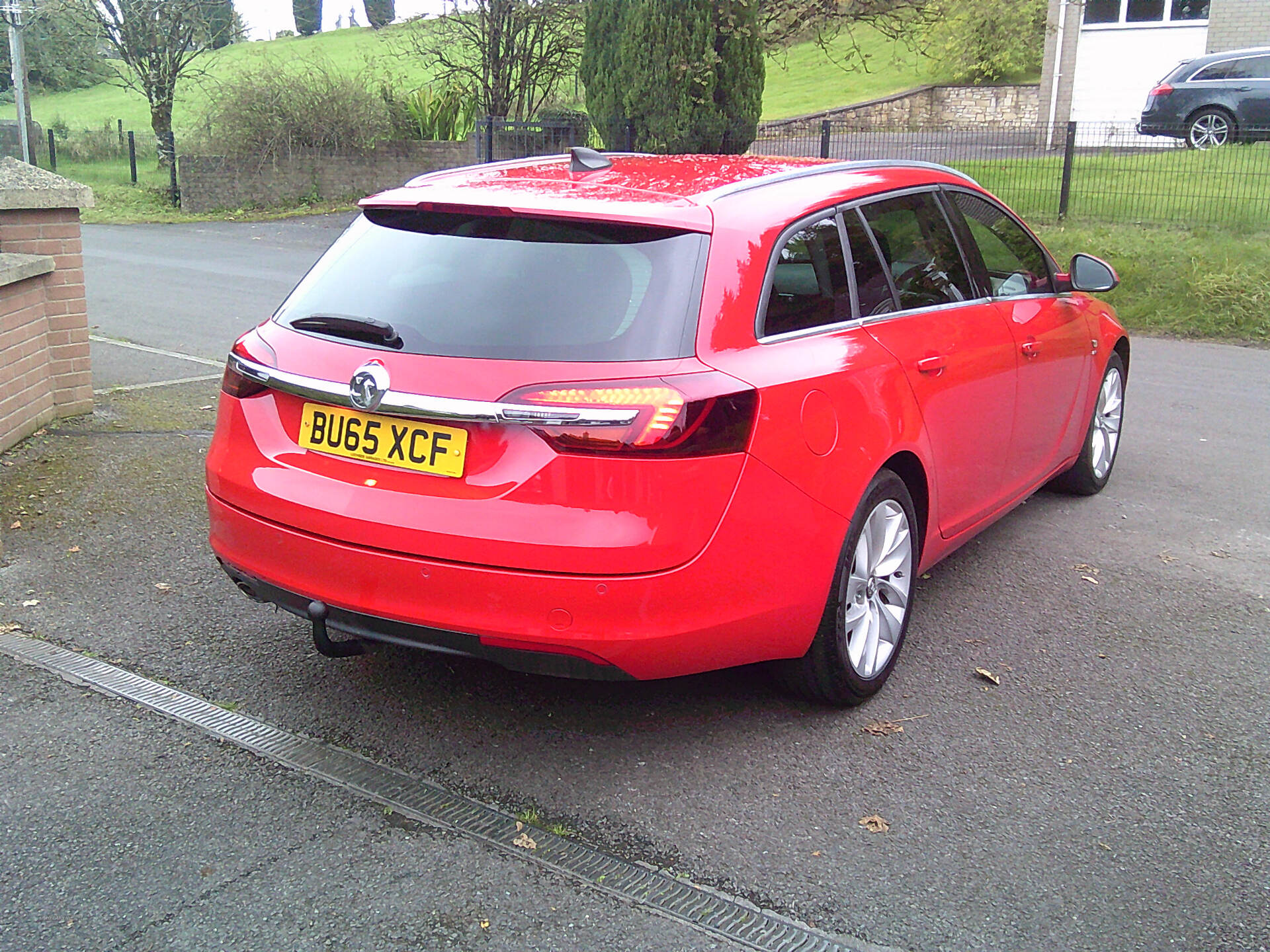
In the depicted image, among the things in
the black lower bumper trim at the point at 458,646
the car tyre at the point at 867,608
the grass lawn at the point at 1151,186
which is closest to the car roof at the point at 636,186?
the car tyre at the point at 867,608

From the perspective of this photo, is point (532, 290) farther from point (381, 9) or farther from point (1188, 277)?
point (381, 9)

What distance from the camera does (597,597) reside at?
305 centimetres

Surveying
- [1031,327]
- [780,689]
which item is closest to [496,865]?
[780,689]

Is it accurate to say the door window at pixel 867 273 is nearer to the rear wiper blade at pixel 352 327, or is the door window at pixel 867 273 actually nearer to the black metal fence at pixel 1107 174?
the rear wiper blade at pixel 352 327

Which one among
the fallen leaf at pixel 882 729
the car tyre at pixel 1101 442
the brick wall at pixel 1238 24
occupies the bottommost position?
the fallen leaf at pixel 882 729

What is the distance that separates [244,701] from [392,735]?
540mm

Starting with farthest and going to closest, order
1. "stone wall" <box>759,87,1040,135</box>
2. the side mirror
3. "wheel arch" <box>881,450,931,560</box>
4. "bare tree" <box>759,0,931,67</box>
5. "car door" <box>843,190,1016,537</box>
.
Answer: "stone wall" <box>759,87,1040,135</box>, "bare tree" <box>759,0,931,67</box>, the side mirror, "car door" <box>843,190,1016,537</box>, "wheel arch" <box>881,450,931,560</box>

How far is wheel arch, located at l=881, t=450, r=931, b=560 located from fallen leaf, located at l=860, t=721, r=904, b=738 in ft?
2.20

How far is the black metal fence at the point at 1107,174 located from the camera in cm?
1470

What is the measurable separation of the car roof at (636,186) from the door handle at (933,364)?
609mm

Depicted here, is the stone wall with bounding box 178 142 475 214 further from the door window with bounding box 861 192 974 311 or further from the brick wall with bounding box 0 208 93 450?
the door window with bounding box 861 192 974 311

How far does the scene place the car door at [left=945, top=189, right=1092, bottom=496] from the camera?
4.90m

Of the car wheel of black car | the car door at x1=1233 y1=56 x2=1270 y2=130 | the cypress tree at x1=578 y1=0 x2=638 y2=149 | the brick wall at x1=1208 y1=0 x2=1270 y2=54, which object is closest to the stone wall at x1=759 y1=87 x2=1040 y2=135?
the brick wall at x1=1208 y1=0 x2=1270 y2=54

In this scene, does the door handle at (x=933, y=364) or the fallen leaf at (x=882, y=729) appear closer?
the fallen leaf at (x=882, y=729)
